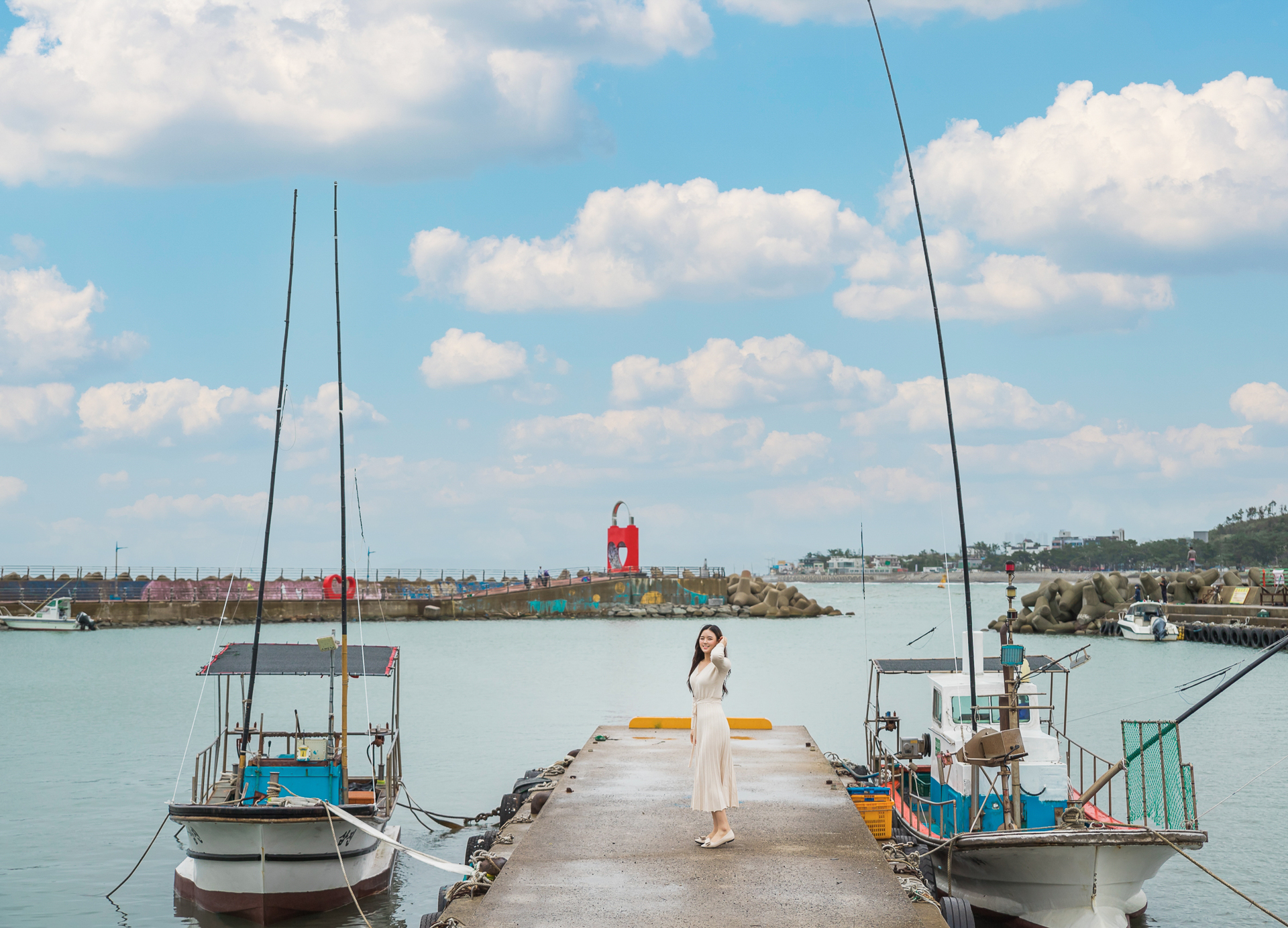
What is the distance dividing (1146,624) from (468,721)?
50.6 meters

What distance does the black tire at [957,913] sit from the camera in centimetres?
1259

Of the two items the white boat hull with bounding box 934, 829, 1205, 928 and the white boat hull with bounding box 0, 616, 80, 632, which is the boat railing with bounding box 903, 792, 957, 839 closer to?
the white boat hull with bounding box 934, 829, 1205, 928

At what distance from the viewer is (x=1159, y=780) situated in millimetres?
14273

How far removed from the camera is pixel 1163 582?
86.4 m

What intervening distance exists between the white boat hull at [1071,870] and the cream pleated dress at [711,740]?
161 inches

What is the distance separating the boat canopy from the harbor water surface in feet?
11.4

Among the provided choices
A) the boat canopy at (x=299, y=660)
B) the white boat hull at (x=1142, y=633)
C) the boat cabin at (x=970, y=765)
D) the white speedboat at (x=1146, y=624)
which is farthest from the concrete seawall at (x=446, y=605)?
the boat cabin at (x=970, y=765)

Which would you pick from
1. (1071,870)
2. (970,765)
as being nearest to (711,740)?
(1071,870)

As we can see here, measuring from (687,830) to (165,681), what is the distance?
47.3m

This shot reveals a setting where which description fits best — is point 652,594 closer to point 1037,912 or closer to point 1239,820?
point 1239,820

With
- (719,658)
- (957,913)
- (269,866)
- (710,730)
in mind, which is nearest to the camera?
(719,658)

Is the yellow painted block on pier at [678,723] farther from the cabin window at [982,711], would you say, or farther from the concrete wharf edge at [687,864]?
the concrete wharf edge at [687,864]

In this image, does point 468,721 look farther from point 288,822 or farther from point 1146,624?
point 1146,624

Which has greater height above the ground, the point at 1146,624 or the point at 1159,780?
the point at 1159,780
